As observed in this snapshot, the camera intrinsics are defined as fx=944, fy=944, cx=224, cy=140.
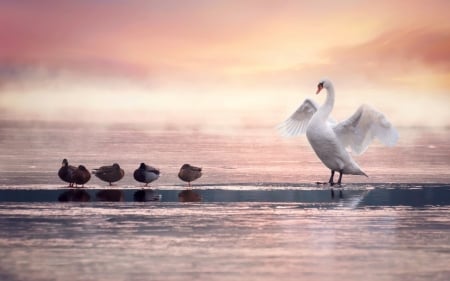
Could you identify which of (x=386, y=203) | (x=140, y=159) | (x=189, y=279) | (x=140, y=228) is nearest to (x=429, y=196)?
(x=386, y=203)

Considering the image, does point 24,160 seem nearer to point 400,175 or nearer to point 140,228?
point 400,175

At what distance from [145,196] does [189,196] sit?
97cm

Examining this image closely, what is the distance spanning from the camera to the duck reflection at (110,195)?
20172mm

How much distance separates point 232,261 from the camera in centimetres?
1277

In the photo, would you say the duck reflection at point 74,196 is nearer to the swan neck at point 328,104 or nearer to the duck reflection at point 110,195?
the duck reflection at point 110,195

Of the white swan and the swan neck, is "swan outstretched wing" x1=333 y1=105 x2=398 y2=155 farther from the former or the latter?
the swan neck

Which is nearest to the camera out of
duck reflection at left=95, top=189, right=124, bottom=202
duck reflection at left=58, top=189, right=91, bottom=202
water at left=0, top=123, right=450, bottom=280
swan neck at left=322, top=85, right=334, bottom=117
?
water at left=0, top=123, right=450, bottom=280

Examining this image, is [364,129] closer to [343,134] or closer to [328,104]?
[343,134]

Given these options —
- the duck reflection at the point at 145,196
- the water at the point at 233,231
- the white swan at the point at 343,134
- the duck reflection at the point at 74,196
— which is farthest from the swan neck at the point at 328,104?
the duck reflection at the point at 74,196

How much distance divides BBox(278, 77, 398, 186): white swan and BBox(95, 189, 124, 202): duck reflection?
19.0 feet

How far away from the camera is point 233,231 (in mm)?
15438

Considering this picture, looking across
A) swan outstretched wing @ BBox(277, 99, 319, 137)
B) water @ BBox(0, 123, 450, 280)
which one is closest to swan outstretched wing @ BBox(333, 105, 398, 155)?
water @ BBox(0, 123, 450, 280)

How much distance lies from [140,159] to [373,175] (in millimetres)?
10913

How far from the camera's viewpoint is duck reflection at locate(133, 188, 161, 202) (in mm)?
20234
